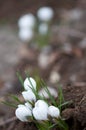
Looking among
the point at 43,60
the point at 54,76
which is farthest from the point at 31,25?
the point at 54,76

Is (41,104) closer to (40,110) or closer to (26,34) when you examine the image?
(40,110)

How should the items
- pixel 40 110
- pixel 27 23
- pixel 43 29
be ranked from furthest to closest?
pixel 43 29 < pixel 27 23 < pixel 40 110

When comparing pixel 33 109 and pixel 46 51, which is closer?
pixel 33 109

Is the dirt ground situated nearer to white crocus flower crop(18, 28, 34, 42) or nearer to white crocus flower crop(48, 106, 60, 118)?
white crocus flower crop(18, 28, 34, 42)

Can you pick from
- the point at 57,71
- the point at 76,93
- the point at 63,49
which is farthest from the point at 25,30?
the point at 76,93

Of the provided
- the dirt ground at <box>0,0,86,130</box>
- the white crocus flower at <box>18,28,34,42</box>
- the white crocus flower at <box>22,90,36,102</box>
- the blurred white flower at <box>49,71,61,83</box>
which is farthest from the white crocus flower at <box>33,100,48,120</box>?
the white crocus flower at <box>18,28,34,42</box>

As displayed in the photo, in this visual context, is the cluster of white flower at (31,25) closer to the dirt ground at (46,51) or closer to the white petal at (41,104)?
the dirt ground at (46,51)
